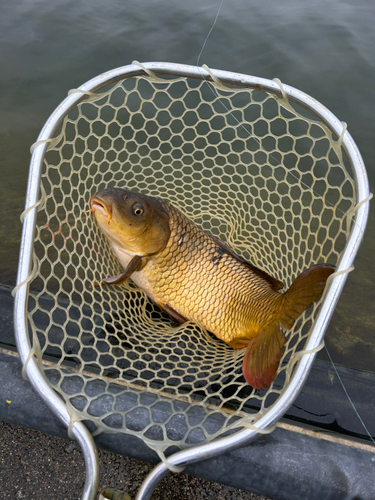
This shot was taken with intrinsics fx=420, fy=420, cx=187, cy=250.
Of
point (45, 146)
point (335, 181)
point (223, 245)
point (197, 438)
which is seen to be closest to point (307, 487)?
point (197, 438)

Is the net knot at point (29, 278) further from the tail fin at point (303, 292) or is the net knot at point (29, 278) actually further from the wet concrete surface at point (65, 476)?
the tail fin at point (303, 292)

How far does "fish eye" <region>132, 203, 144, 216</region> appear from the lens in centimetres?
215

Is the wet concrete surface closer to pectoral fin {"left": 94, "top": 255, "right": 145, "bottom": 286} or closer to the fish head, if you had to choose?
pectoral fin {"left": 94, "top": 255, "right": 145, "bottom": 286}

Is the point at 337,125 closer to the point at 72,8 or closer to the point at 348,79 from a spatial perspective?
the point at 348,79

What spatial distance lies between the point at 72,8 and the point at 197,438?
631 cm

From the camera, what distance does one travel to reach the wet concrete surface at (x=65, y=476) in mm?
1691

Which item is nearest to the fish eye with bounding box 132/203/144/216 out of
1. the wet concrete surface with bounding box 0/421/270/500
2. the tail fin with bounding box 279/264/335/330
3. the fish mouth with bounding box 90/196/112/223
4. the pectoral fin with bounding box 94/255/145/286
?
the fish mouth with bounding box 90/196/112/223

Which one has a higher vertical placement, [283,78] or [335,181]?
[283,78]

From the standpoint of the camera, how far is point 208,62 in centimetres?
500

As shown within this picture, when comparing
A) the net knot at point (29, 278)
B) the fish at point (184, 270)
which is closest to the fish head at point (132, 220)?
the fish at point (184, 270)

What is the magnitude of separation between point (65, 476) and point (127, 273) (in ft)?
3.11

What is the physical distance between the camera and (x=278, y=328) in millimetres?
1761

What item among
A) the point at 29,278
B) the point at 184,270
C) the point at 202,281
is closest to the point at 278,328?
the point at 202,281

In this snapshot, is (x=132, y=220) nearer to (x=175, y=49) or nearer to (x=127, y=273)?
(x=127, y=273)
